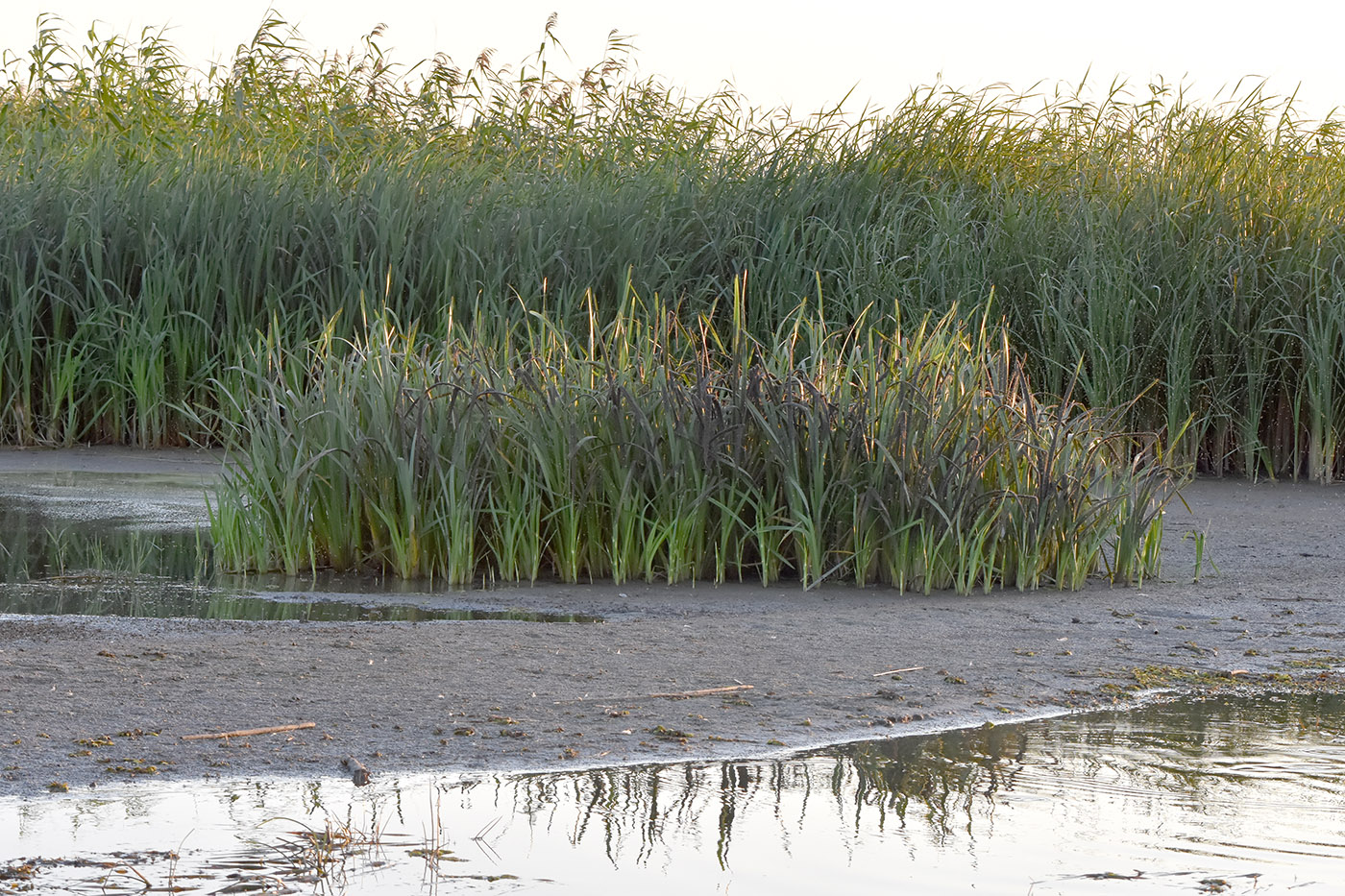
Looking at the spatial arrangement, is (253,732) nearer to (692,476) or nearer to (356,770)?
(356,770)

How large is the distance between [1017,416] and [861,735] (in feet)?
8.10

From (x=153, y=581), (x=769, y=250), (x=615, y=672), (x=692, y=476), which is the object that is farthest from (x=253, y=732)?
(x=769, y=250)

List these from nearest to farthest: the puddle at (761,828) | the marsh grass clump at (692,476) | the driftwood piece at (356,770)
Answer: the puddle at (761,828)
the driftwood piece at (356,770)
the marsh grass clump at (692,476)

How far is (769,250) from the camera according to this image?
9453 millimetres

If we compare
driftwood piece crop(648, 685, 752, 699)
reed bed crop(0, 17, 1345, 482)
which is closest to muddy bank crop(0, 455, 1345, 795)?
driftwood piece crop(648, 685, 752, 699)

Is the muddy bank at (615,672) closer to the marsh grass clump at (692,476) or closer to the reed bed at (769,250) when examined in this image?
the marsh grass clump at (692,476)

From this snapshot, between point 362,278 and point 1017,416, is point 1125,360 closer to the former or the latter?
point 1017,416

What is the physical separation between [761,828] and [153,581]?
3258mm

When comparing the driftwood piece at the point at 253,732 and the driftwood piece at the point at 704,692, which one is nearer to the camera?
the driftwood piece at the point at 253,732

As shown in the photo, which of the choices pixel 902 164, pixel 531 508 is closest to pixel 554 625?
pixel 531 508

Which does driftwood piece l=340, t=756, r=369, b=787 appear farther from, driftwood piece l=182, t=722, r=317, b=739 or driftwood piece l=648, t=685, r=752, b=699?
driftwood piece l=648, t=685, r=752, b=699

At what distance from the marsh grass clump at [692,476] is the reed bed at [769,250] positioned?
2.68 meters

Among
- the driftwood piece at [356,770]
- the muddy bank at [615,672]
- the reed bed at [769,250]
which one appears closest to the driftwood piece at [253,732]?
the muddy bank at [615,672]

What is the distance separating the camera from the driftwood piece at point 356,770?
290 cm
